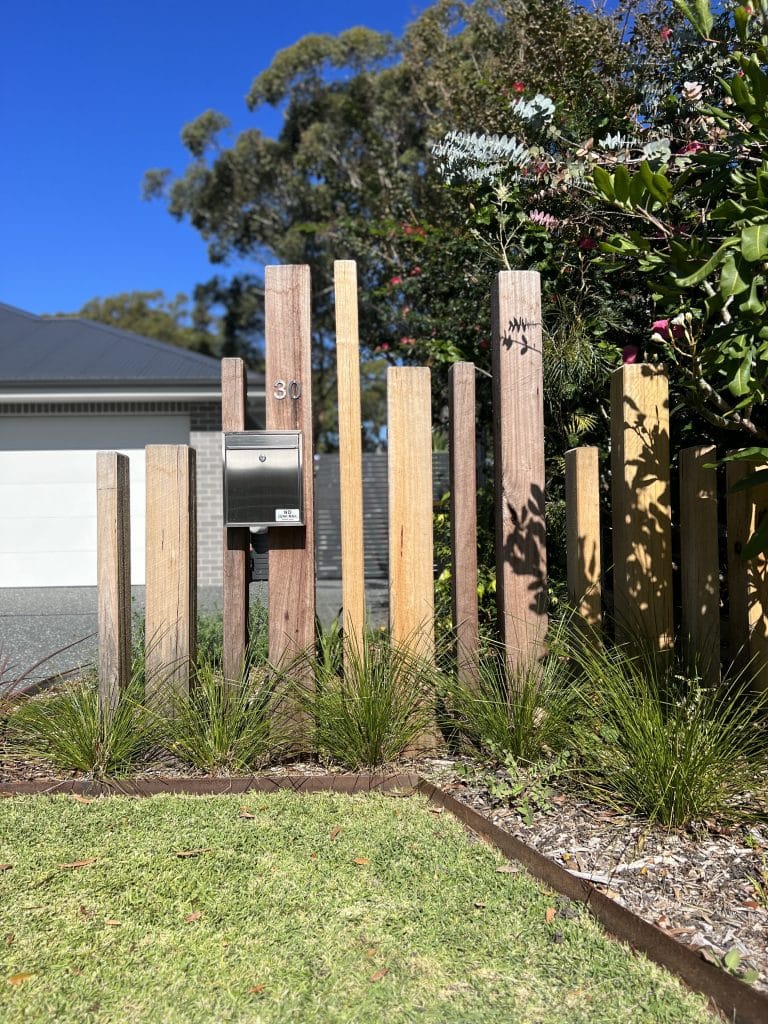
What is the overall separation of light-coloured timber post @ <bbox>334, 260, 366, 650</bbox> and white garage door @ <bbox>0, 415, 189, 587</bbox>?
308 inches

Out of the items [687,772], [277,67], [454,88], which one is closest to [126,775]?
[687,772]

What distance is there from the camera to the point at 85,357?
11883 millimetres

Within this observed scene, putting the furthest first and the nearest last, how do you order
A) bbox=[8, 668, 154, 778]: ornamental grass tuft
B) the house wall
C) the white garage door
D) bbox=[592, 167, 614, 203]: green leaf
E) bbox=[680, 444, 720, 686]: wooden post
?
the white garage door
the house wall
bbox=[680, 444, 720, 686]: wooden post
bbox=[8, 668, 154, 778]: ornamental grass tuft
bbox=[592, 167, 614, 203]: green leaf

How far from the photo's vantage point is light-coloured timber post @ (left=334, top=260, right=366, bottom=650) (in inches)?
148

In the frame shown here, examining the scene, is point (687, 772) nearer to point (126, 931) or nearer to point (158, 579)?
point (126, 931)

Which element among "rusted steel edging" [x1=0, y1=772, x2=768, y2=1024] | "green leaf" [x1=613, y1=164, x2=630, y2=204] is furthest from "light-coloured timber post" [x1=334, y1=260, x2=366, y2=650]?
"green leaf" [x1=613, y1=164, x2=630, y2=204]

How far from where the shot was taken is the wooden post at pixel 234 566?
377 cm

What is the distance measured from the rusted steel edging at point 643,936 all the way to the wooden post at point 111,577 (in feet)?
5.53

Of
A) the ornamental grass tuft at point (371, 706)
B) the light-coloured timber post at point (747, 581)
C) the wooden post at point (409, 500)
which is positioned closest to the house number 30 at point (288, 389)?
the wooden post at point (409, 500)

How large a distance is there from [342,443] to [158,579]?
105 centimetres

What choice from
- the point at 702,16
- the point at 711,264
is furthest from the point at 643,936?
the point at 702,16

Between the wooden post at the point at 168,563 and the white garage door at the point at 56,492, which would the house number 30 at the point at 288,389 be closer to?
the wooden post at the point at 168,563

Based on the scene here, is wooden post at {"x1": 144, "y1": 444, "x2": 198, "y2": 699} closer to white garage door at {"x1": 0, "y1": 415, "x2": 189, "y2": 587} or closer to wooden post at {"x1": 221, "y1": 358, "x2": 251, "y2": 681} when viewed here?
wooden post at {"x1": 221, "y1": 358, "x2": 251, "y2": 681}

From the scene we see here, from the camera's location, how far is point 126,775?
3.39 metres
